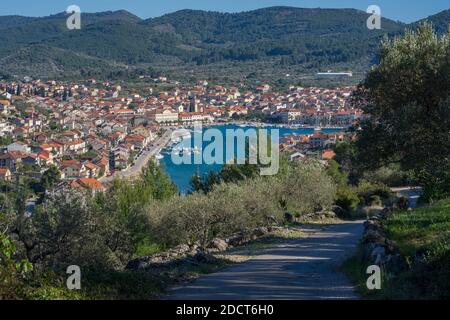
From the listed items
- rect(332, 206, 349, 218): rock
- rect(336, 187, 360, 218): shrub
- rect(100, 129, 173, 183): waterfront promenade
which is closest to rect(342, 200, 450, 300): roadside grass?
rect(332, 206, 349, 218): rock

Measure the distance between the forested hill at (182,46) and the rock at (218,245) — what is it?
101360 mm

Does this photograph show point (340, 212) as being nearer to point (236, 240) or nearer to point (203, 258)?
point (236, 240)

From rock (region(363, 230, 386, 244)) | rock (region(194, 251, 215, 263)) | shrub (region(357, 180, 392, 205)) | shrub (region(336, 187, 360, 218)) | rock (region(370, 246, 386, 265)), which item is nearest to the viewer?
rock (region(370, 246, 386, 265))

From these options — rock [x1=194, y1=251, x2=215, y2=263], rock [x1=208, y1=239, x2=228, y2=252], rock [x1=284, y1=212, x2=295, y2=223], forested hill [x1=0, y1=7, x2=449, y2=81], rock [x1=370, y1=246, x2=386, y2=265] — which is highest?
forested hill [x1=0, y1=7, x2=449, y2=81]

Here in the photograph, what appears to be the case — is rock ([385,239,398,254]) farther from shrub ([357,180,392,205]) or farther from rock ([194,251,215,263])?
shrub ([357,180,392,205])

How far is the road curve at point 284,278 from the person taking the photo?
26.3 ft

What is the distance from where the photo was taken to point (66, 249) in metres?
13.8

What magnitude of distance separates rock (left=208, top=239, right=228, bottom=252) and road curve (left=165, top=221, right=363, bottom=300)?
3.90ft

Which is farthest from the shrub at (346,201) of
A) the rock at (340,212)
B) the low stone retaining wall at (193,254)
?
the low stone retaining wall at (193,254)

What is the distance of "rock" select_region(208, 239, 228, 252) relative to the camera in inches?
571

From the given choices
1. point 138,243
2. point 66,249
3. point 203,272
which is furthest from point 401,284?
point 138,243

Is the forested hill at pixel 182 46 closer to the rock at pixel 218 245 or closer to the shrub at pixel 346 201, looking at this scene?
the shrub at pixel 346 201

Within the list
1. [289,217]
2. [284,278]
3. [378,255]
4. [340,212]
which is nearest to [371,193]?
[340,212]

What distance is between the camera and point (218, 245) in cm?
1468
